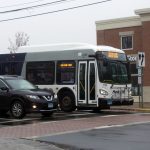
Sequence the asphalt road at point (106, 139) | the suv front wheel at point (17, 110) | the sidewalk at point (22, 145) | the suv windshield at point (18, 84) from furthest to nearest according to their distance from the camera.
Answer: the suv windshield at point (18, 84)
the suv front wheel at point (17, 110)
the asphalt road at point (106, 139)
the sidewalk at point (22, 145)

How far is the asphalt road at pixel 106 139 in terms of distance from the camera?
12.8 m

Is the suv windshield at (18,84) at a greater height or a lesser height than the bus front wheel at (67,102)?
greater

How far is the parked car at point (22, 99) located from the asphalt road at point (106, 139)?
4552 millimetres

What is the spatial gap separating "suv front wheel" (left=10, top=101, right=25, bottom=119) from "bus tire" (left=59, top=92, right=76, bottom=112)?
13.6ft

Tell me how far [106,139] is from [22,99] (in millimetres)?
7422

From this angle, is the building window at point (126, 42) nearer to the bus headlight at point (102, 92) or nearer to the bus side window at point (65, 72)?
the bus side window at point (65, 72)

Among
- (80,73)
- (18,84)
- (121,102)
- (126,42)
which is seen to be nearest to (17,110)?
(18,84)

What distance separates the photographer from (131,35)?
39344 millimetres

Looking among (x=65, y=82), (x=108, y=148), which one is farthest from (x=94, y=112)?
(x=108, y=148)

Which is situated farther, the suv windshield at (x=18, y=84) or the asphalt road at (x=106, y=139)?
the suv windshield at (x=18, y=84)

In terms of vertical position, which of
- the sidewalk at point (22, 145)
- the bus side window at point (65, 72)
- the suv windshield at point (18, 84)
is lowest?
the sidewalk at point (22, 145)

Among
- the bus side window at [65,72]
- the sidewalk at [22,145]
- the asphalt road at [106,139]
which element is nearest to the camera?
the sidewalk at [22,145]

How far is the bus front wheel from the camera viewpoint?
24.8 meters

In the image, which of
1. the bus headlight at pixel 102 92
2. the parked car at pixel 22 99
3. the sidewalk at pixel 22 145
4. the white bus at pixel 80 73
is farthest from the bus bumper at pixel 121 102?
the sidewalk at pixel 22 145
